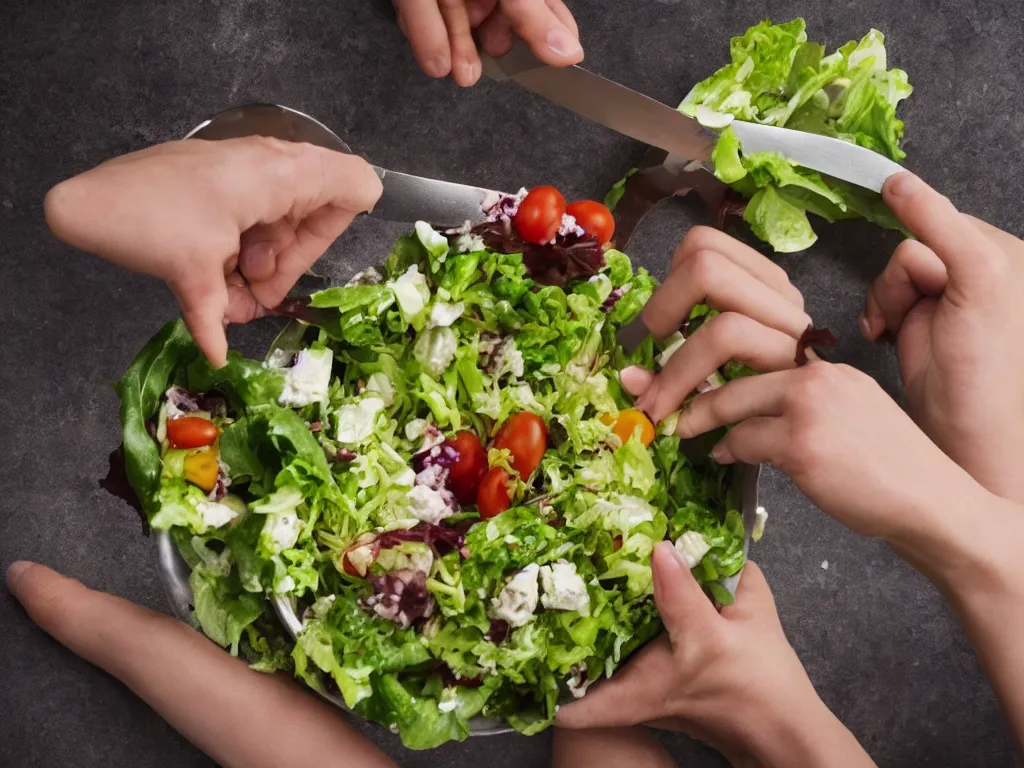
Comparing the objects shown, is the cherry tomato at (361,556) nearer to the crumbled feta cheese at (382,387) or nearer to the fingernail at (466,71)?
the crumbled feta cheese at (382,387)

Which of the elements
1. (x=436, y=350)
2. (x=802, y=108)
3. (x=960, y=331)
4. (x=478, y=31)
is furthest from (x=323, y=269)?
(x=960, y=331)

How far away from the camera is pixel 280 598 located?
932 mm

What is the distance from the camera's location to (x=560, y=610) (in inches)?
37.1

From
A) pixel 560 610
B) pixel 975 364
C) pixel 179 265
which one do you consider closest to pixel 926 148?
pixel 975 364

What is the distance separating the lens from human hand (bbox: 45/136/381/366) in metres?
0.71

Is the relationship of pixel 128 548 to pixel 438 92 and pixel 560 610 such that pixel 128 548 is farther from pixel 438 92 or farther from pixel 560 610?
pixel 438 92

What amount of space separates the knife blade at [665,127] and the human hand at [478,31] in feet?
0.11

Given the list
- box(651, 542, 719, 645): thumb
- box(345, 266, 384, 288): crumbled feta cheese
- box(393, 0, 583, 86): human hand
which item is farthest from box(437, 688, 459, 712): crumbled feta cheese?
box(393, 0, 583, 86): human hand

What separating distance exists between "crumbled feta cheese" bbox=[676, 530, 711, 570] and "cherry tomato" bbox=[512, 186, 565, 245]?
38 cm

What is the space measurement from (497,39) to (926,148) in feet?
2.18

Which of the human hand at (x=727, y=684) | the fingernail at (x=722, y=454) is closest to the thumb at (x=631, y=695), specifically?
the human hand at (x=727, y=684)

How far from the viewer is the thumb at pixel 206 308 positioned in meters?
0.76

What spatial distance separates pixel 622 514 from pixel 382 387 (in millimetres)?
311

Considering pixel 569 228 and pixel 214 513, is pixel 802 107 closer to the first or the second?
pixel 569 228
